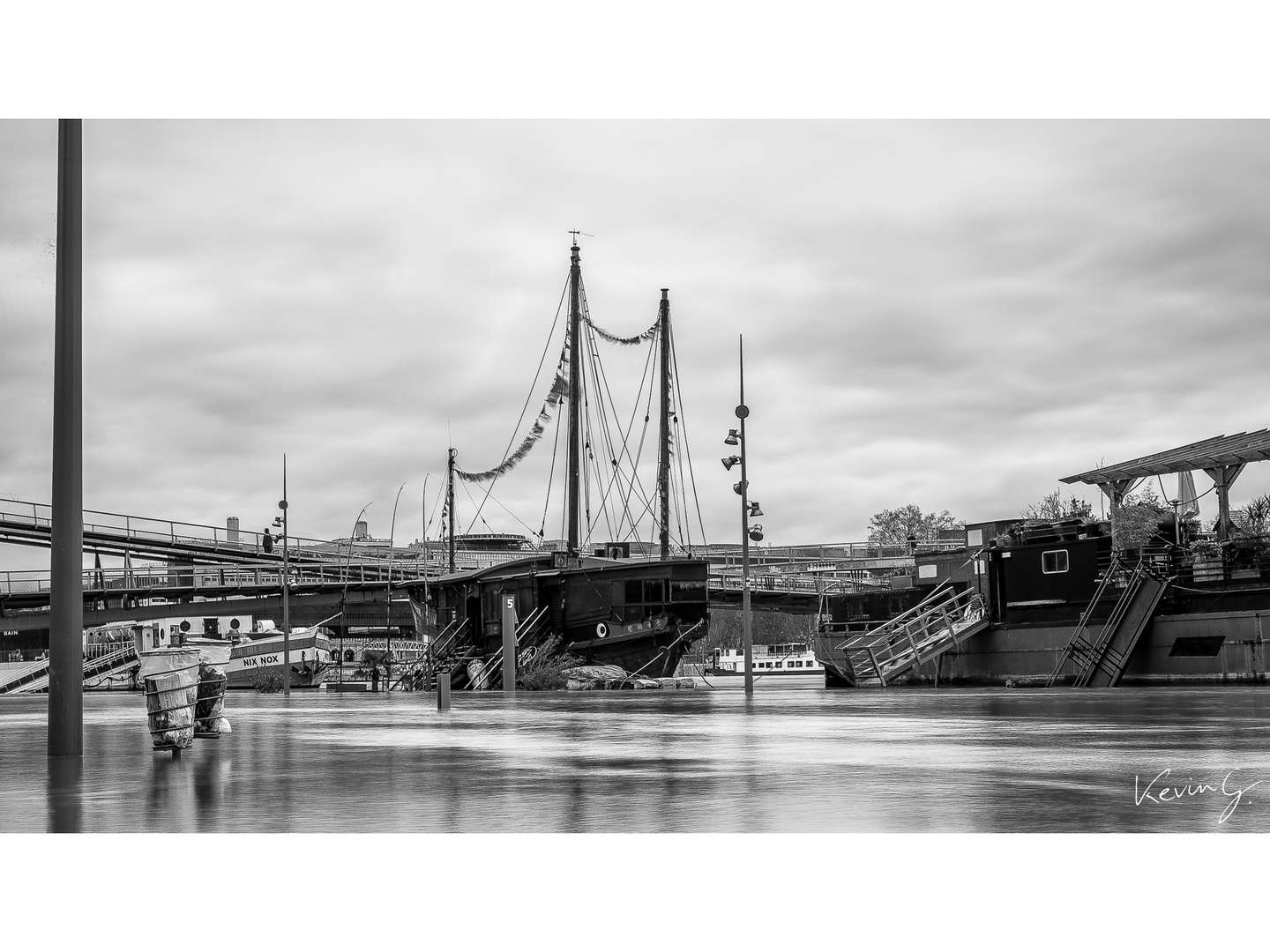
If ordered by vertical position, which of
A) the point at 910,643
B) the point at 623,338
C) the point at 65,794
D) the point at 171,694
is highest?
the point at 623,338

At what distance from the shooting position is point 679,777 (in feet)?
35.0

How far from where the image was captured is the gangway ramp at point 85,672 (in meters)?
75.7

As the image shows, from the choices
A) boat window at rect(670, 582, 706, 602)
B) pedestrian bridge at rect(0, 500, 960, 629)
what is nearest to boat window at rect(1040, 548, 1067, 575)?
pedestrian bridge at rect(0, 500, 960, 629)

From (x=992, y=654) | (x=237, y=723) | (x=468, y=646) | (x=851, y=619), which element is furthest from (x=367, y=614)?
(x=237, y=723)

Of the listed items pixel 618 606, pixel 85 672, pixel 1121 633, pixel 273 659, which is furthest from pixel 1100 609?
pixel 273 659

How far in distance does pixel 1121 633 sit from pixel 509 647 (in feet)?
60.9

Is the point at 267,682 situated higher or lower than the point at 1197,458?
lower

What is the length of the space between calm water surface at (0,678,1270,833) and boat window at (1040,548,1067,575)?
1918 centimetres

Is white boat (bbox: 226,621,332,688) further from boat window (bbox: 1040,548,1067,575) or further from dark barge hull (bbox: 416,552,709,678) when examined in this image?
boat window (bbox: 1040,548,1067,575)

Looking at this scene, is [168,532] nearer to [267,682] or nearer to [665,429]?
[267,682]

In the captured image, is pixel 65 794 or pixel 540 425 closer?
pixel 65 794

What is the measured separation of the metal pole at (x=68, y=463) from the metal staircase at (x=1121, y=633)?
2830cm
